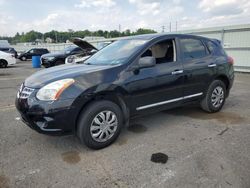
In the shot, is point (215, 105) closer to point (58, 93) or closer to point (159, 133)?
point (159, 133)

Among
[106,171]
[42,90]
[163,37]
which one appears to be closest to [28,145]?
[42,90]

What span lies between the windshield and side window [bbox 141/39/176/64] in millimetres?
299

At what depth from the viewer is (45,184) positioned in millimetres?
2715

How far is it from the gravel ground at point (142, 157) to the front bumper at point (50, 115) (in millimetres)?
433

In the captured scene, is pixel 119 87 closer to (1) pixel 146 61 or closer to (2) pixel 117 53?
(1) pixel 146 61

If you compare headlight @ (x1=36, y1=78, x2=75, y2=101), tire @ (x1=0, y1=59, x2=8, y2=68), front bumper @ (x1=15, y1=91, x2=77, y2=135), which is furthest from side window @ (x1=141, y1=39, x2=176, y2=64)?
tire @ (x1=0, y1=59, x2=8, y2=68)

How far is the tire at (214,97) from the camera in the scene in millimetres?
5008

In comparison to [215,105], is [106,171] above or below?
below

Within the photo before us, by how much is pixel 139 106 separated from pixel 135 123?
34.3 inches

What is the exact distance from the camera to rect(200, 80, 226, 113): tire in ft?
16.4

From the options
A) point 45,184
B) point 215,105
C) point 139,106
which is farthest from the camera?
point 215,105

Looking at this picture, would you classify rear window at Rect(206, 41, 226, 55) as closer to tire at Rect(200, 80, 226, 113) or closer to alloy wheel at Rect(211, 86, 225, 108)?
tire at Rect(200, 80, 226, 113)

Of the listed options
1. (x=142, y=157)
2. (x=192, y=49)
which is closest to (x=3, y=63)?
(x=192, y=49)

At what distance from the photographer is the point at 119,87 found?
3557 millimetres
